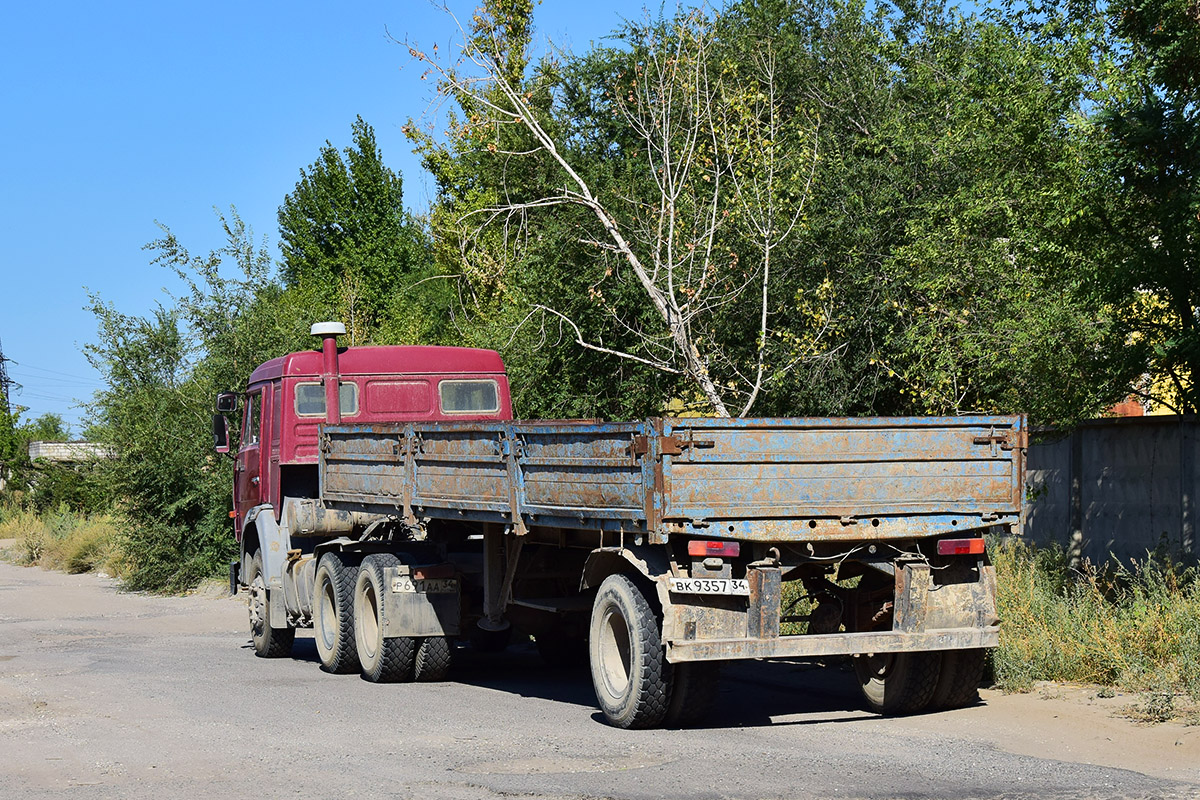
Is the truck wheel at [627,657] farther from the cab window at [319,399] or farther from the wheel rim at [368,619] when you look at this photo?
the cab window at [319,399]

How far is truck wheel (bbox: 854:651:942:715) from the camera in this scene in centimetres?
934

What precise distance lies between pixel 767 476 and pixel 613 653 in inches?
68.7

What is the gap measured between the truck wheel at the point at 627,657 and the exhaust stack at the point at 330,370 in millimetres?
6016

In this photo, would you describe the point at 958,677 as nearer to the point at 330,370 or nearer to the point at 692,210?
the point at 330,370

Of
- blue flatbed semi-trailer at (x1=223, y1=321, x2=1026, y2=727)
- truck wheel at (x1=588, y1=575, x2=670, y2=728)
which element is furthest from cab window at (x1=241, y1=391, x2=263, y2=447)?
truck wheel at (x1=588, y1=575, x2=670, y2=728)

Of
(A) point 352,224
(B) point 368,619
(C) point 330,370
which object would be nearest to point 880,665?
(B) point 368,619

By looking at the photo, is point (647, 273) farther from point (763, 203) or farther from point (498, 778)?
point (498, 778)

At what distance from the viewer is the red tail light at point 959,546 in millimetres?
8859

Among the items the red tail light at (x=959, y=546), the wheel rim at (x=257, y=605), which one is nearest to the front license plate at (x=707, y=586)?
the red tail light at (x=959, y=546)

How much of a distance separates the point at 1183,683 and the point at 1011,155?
5.63 metres

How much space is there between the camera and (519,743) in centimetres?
858

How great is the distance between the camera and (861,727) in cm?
908

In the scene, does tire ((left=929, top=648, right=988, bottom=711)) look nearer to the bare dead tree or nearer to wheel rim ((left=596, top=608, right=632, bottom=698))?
wheel rim ((left=596, top=608, right=632, bottom=698))

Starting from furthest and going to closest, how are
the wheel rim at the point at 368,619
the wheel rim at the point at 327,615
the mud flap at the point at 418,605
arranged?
the wheel rim at the point at 327,615 < the wheel rim at the point at 368,619 < the mud flap at the point at 418,605
